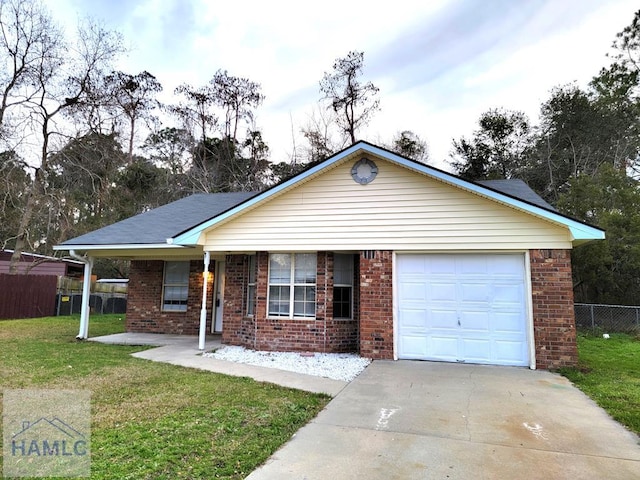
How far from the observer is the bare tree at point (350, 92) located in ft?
82.2

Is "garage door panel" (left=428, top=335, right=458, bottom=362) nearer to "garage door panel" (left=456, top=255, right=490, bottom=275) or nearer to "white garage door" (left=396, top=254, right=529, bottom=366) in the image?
"white garage door" (left=396, top=254, right=529, bottom=366)

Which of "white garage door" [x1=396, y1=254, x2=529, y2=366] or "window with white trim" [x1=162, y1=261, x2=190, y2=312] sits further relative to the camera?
"window with white trim" [x1=162, y1=261, x2=190, y2=312]

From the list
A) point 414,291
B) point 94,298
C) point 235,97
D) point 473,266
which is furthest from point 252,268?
point 235,97

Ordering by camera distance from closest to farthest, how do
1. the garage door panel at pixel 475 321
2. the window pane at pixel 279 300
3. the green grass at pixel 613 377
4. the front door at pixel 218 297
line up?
1. the green grass at pixel 613 377
2. the garage door panel at pixel 475 321
3. the window pane at pixel 279 300
4. the front door at pixel 218 297

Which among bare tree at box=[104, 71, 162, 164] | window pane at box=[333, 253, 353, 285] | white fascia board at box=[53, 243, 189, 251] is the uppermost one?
bare tree at box=[104, 71, 162, 164]

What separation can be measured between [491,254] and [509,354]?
6.76 feet

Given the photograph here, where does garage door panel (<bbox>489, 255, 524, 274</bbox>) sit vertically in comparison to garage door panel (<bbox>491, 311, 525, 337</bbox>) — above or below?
above

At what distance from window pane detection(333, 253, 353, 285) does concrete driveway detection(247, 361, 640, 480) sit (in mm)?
3247

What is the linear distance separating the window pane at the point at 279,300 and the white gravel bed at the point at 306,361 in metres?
0.99

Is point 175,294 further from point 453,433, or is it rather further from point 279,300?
point 453,433

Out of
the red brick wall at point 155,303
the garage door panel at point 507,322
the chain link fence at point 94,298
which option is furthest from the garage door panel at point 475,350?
the chain link fence at point 94,298

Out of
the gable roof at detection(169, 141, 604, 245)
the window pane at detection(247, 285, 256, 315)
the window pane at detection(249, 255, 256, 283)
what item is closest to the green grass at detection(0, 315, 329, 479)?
the window pane at detection(247, 285, 256, 315)

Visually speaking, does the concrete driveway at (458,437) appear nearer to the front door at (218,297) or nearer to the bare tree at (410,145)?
the front door at (218,297)

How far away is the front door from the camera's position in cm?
1185
